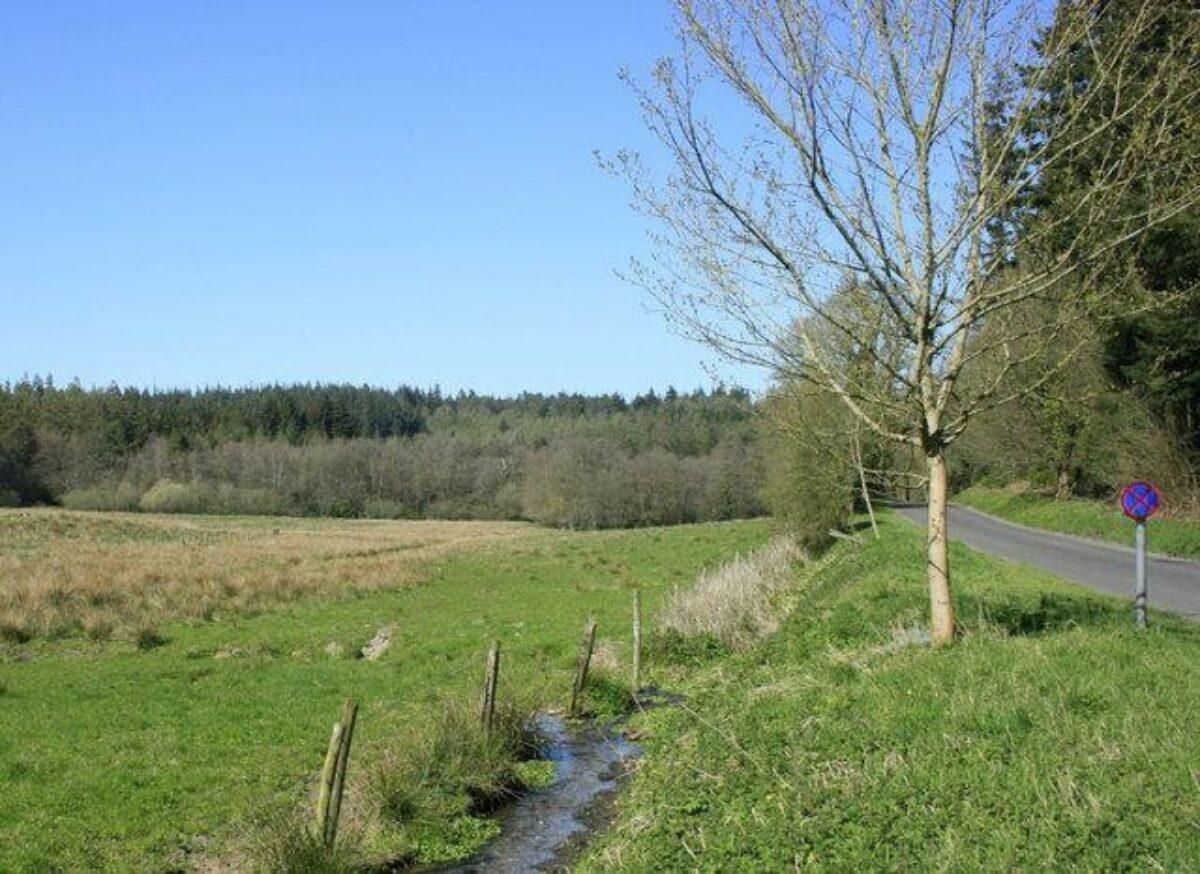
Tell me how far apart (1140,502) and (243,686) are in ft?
54.0

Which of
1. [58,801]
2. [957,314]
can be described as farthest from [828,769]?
[58,801]

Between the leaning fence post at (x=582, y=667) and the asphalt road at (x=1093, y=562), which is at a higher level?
the asphalt road at (x=1093, y=562)

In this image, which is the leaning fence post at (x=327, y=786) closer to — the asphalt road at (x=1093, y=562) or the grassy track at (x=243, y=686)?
the grassy track at (x=243, y=686)

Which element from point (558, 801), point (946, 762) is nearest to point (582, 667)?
point (558, 801)

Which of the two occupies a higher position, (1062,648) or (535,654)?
(1062,648)

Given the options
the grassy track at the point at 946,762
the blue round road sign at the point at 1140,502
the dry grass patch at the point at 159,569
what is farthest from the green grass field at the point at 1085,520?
the dry grass patch at the point at 159,569

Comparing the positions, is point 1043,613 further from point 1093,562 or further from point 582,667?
point 1093,562

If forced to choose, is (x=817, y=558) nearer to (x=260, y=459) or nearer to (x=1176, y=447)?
(x=1176, y=447)

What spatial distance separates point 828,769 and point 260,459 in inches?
4588

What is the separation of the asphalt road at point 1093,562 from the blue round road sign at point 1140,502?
2894mm

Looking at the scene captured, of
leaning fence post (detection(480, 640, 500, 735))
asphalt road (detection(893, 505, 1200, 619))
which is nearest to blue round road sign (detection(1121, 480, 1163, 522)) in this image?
asphalt road (detection(893, 505, 1200, 619))

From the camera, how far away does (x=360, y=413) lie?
150 m

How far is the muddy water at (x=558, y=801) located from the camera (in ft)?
37.1

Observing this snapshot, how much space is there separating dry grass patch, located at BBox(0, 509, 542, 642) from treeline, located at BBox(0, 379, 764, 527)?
113 ft
